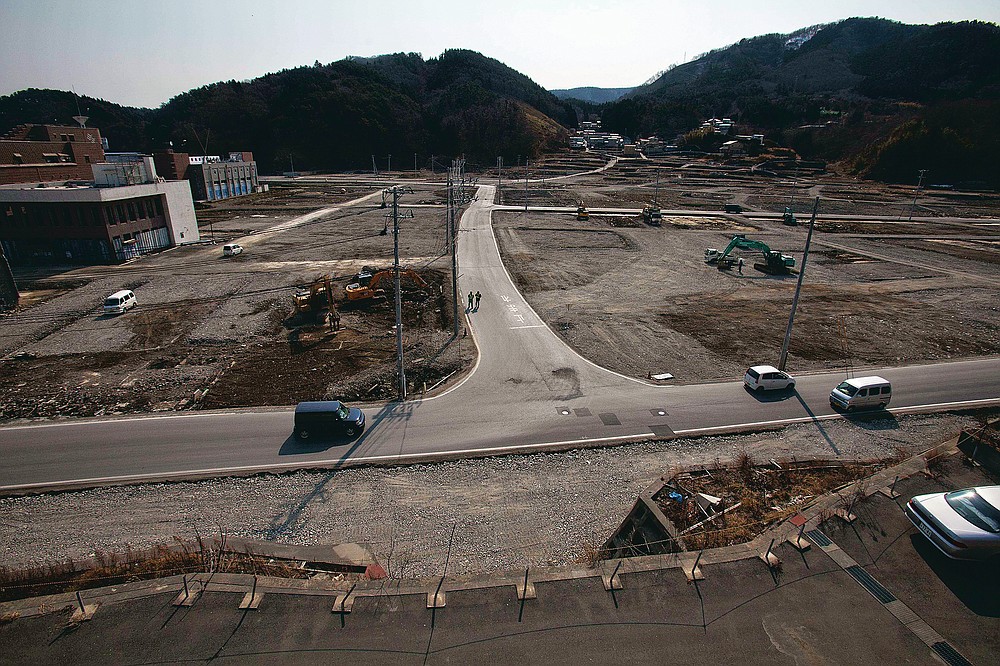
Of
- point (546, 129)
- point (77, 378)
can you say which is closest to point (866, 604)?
point (77, 378)

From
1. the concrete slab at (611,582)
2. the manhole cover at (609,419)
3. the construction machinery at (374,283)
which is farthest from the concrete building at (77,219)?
the concrete slab at (611,582)

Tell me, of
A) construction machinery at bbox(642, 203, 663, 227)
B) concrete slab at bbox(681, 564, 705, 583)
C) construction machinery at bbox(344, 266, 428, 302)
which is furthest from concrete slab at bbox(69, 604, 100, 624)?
construction machinery at bbox(642, 203, 663, 227)

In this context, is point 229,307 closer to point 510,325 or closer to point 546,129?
point 510,325

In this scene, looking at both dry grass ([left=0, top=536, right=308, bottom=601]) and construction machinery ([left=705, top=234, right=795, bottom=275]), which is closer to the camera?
dry grass ([left=0, top=536, right=308, bottom=601])

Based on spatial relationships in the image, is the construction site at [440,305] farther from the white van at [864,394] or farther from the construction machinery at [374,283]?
the white van at [864,394]

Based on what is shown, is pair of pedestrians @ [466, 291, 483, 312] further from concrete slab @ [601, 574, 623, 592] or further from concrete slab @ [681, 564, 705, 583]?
concrete slab @ [681, 564, 705, 583]

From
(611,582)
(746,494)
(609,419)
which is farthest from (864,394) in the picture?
(611,582)
